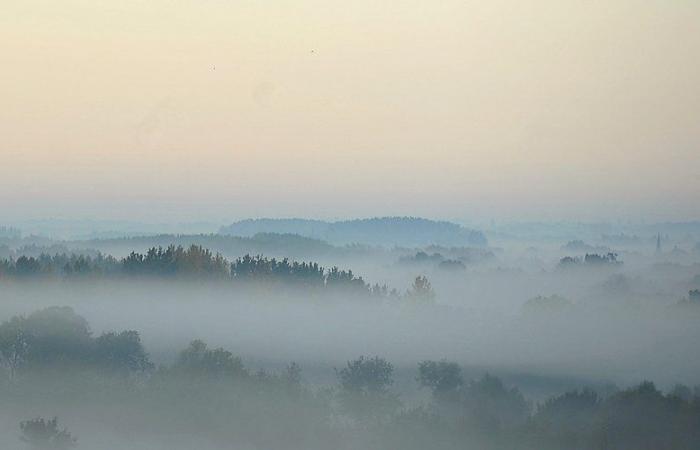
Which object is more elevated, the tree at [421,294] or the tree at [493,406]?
the tree at [421,294]

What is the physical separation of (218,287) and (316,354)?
129 ft

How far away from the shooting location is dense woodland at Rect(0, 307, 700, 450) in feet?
191

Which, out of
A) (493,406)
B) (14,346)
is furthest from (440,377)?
(14,346)

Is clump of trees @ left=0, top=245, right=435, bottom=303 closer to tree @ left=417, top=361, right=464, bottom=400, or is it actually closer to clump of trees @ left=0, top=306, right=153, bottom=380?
clump of trees @ left=0, top=306, right=153, bottom=380

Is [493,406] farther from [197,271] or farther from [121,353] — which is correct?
[197,271]

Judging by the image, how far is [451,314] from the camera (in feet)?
463

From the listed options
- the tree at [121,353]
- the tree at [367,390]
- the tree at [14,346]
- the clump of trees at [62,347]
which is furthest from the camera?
the tree at [14,346]

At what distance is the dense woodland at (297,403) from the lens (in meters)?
58.2

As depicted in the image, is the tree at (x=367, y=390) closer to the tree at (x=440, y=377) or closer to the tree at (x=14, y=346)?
the tree at (x=440, y=377)

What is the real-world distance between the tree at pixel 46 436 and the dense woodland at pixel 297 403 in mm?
→ 103

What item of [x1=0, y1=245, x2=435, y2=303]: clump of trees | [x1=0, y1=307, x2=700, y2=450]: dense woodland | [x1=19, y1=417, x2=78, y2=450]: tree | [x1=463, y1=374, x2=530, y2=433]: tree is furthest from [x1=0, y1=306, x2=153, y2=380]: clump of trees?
[x1=0, y1=245, x2=435, y2=303]: clump of trees

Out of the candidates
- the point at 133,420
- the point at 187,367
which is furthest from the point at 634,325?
the point at 133,420

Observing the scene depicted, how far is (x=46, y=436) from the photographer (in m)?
60.0

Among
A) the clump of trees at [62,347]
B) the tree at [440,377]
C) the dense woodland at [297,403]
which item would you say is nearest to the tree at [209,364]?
the dense woodland at [297,403]
